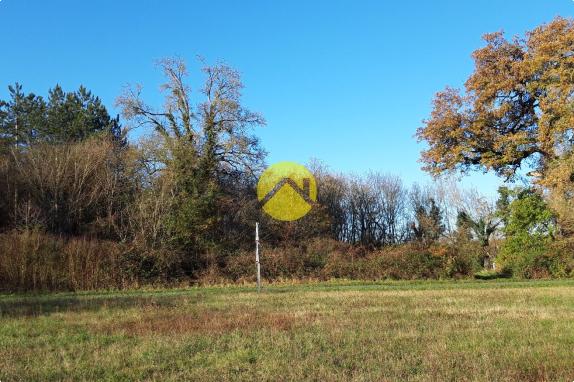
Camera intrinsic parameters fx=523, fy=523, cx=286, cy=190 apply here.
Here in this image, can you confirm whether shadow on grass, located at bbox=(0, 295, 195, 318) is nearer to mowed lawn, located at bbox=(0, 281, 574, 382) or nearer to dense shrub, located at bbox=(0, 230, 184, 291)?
mowed lawn, located at bbox=(0, 281, 574, 382)

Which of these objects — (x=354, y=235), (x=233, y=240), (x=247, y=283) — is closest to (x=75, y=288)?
(x=247, y=283)

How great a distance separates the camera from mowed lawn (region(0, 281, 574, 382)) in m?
5.71

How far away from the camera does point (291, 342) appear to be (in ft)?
24.3

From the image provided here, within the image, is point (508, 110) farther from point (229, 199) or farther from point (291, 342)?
point (291, 342)

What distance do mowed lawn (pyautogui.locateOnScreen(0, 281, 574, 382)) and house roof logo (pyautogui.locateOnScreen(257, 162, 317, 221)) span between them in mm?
23348

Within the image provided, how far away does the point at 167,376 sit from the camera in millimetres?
5621

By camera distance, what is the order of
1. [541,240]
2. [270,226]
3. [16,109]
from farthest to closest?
[16,109]
[270,226]
[541,240]

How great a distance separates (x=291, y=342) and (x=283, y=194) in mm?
29493

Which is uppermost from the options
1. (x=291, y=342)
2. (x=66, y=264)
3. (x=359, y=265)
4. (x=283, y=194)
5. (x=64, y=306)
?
(x=283, y=194)

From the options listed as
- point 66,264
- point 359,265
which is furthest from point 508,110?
point 66,264

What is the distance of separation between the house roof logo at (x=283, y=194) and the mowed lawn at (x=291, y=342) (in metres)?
23.3

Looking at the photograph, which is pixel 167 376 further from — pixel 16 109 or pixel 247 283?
pixel 16 109

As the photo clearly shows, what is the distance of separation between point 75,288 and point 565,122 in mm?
25665

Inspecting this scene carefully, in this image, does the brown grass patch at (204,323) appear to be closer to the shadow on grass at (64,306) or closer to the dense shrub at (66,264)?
the shadow on grass at (64,306)
